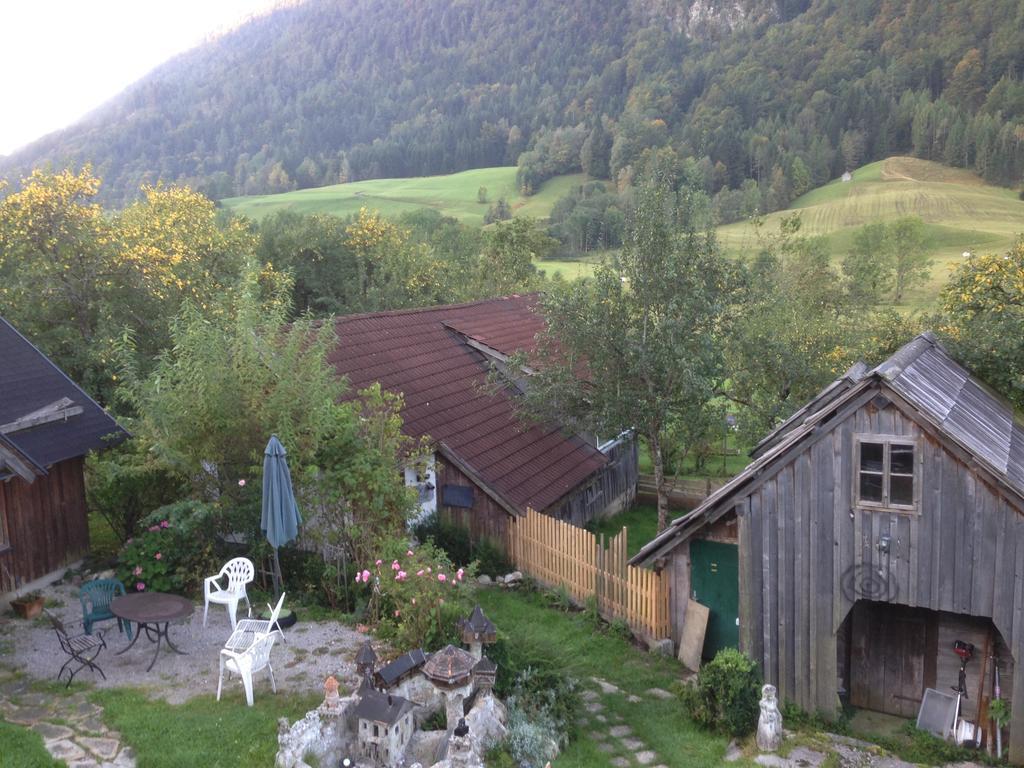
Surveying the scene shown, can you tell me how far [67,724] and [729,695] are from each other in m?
7.76

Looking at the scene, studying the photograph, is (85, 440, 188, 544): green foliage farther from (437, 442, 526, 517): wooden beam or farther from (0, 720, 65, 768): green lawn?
(0, 720, 65, 768): green lawn

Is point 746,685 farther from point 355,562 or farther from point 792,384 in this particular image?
point 792,384

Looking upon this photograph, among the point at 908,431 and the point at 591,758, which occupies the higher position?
the point at 908,431

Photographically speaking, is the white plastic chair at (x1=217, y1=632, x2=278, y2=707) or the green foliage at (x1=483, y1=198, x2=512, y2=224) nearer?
the white plastic chair at (x1=217, y1=632, x2=278, y2=707)

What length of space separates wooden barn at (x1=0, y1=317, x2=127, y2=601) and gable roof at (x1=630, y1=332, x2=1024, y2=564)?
966 centimetres

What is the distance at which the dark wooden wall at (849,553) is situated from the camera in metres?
9.73

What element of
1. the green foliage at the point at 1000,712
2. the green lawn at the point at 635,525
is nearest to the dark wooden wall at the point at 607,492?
the green lawn at the point at 635,525

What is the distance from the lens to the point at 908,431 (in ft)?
32.8

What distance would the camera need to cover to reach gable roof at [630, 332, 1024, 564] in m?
9.77

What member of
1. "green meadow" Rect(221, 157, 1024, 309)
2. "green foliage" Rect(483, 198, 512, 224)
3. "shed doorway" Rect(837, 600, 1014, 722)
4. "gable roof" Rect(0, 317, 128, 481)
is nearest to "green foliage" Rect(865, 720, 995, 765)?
"shed doorway" Rect(837, 600, 1014, 722)

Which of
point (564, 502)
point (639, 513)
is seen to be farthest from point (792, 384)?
point (564, 502)

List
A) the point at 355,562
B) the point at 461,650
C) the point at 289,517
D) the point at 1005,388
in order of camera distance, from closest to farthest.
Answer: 1. the point at 461,650
2. the point at 289,517
3. the point at 355,562
4. the point at 1005,388

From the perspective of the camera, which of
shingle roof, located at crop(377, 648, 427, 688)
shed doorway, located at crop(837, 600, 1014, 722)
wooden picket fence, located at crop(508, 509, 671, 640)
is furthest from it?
wooden picket fence, located at crop(508, 509, 671, 640)

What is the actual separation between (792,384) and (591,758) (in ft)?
45.0
